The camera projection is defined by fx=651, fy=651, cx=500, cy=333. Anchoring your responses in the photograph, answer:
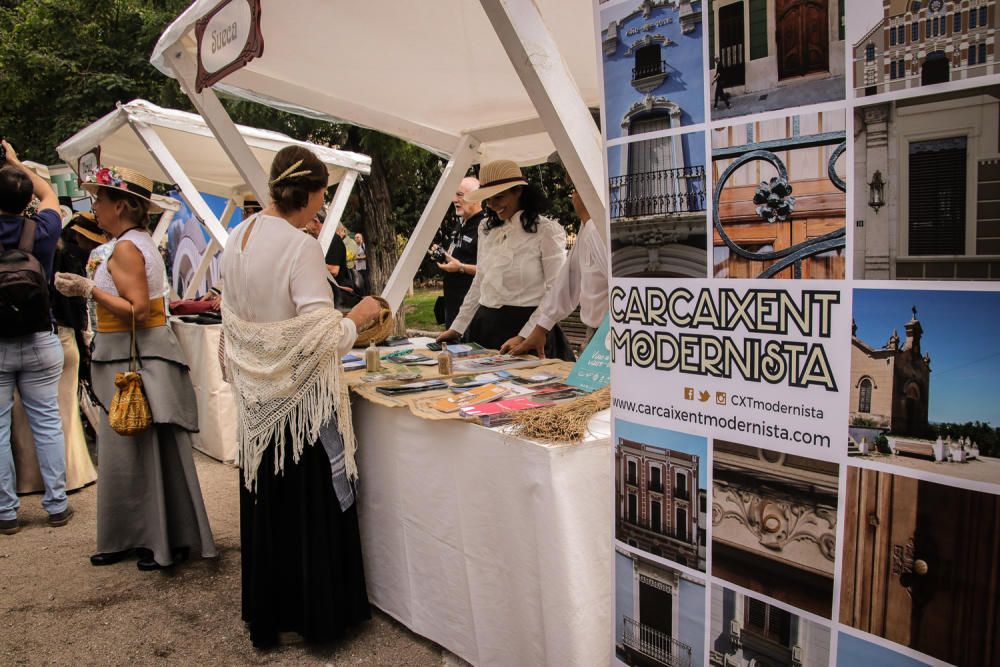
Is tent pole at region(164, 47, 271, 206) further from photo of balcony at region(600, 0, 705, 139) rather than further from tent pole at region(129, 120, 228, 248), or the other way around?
photo of balcony at region(600, 0, 705, 139)

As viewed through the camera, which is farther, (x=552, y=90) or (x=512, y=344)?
(x=512, y=344)

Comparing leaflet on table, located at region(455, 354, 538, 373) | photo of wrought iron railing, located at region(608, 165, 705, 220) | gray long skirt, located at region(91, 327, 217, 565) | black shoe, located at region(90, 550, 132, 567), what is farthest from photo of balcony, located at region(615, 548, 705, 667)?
black shoe, located at region(90, 550, 132, 567)

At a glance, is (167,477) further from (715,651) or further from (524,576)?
(715,651)

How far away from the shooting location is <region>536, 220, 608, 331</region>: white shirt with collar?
294 centimetres

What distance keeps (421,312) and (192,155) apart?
7.90 metres

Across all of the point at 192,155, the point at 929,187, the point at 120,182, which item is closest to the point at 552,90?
the point at 929,187

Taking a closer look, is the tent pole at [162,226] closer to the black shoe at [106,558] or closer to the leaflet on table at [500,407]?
the black shoe at [106,558]

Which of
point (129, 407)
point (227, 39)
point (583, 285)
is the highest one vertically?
point (227, 39)

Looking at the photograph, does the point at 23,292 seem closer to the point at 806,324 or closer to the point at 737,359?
the point at 737,359

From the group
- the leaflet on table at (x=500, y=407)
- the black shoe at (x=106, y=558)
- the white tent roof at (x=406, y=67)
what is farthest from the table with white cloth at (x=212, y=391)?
the leaflet on table at (x=500, y=407)

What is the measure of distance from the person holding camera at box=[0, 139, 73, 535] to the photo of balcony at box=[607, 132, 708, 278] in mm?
3285

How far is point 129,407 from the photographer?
289 centimetres

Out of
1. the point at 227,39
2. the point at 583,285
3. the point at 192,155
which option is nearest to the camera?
the point at 227,39

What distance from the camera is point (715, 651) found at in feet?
4.33
